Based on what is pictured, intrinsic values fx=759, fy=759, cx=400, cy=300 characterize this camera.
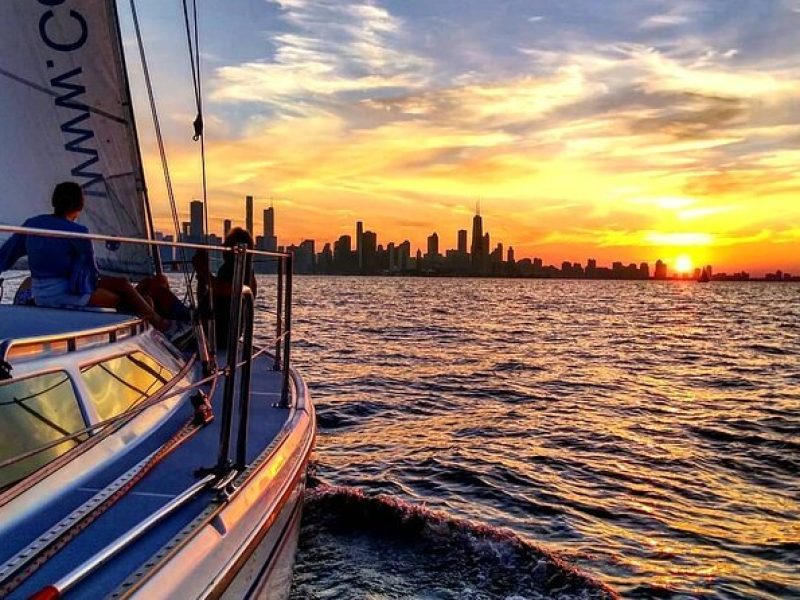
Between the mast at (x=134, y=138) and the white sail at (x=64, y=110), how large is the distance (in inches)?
0.4

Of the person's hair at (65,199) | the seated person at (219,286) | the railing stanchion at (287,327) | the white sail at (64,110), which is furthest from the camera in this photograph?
the seated person at (219,286)

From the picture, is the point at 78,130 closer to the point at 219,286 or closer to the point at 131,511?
the point at 219,286

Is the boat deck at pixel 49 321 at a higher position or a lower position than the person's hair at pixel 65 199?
lower

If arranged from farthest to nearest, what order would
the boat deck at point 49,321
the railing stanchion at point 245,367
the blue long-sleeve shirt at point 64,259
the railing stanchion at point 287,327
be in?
the railing stanchion at point 287,327
the blue long-sleeve shirt at point 64,259
the boat deck at point 49,321
the railing stanchion at point 245,367

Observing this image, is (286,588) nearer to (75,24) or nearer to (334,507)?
(334,507)

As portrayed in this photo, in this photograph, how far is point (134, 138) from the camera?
753 centimetres

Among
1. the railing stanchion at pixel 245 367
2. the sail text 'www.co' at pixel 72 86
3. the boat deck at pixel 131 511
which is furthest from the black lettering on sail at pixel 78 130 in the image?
the railing stanchion at pixel 245 367

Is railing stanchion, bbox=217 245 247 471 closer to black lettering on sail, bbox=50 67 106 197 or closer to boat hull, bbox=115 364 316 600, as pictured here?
boat hull, bbox=115 364 316 600

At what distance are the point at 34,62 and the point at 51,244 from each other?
260 centimetres

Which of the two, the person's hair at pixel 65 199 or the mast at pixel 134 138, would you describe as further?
the mast at pixel 134 138

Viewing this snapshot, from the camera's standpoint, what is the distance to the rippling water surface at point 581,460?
6684 mm

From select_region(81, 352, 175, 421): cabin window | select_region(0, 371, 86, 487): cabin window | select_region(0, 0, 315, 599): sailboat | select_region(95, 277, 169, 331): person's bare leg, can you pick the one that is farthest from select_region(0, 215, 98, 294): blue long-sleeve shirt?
select_region(0, 371, 86, 487): cabin window

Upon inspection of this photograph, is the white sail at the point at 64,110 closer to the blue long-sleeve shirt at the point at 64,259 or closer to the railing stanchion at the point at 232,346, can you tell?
the blue long-sleeve shirt at the point at 64,259

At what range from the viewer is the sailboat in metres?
2.89
